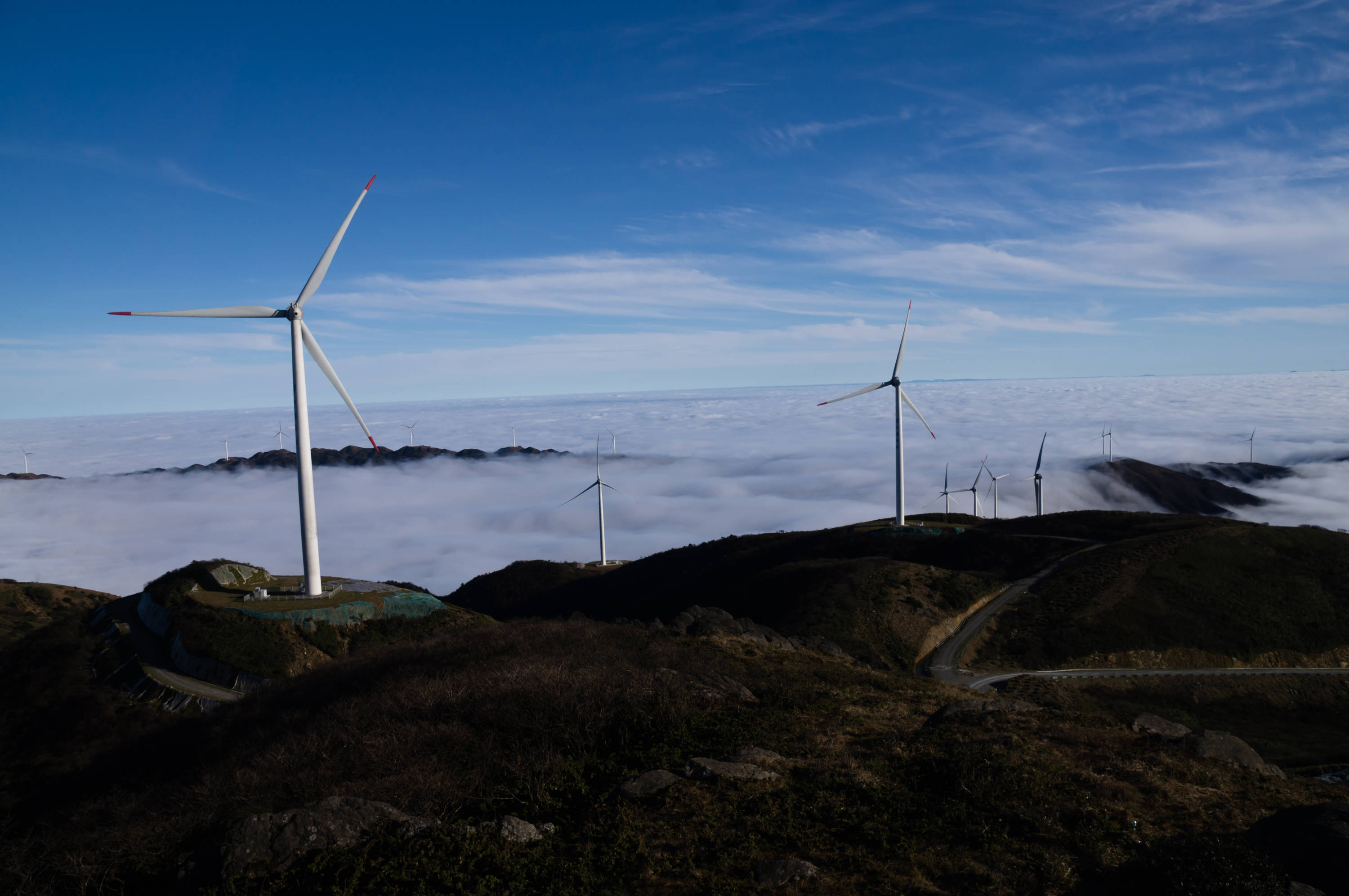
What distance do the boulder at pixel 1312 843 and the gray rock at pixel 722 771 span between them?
10.7 m

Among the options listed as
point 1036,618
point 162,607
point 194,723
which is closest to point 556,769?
point 194,723

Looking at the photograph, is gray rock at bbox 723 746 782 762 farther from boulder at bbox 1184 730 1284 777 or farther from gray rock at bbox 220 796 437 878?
boulder at bbox 1184 730 1284 777

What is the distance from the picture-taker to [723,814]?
58.0 ft

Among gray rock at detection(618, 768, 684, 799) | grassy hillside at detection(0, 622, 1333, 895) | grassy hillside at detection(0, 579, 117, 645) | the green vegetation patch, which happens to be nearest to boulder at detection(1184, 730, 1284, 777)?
grassy hillside at detection(0, 622, 1333, 895)

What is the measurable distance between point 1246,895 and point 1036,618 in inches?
2946

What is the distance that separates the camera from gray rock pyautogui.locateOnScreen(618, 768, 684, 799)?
61.2 ft

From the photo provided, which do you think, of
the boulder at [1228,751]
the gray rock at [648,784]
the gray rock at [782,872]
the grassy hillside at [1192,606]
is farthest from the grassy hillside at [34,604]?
the boulder at [1228,751]

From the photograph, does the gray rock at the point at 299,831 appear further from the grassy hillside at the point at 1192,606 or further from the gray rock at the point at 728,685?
the grassy hillside at the point at 1192,606

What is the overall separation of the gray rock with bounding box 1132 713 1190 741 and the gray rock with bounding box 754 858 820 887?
16.5 meters

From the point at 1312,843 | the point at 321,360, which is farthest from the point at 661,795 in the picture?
the point at 321,360

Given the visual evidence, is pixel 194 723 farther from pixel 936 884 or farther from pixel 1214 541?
pixel 1214 541

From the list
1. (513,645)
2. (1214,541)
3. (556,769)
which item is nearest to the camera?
(556,769)

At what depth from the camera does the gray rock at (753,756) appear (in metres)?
21.0

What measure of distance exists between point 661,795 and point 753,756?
3.58 metres
